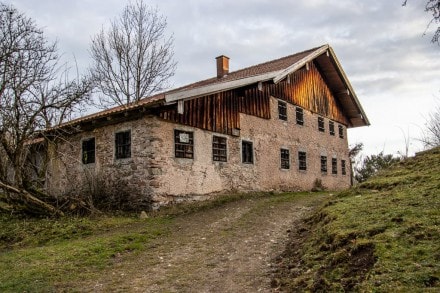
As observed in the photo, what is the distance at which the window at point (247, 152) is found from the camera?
15509 mm

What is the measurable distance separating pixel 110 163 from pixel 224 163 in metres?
4.15

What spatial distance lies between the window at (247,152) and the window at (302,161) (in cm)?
388

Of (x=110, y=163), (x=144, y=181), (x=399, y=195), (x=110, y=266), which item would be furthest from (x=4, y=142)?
(x=399, y=195)

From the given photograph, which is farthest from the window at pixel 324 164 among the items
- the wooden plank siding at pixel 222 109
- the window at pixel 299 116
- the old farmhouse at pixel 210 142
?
the wooden plank siding at pixel 222 109

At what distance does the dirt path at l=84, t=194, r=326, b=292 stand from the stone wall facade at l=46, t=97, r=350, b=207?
5.88 feet

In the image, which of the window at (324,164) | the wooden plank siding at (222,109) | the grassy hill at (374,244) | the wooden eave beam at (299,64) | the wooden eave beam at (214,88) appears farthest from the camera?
the window at (324,164)

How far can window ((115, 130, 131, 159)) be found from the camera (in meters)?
12.8

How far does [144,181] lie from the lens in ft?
39.6

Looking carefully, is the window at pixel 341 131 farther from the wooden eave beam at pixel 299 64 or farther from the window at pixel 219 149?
the window at pixel 219 149

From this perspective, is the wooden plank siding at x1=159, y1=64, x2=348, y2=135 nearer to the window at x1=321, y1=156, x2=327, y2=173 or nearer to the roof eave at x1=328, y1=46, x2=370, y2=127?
the roof eave at x1=328, y1=46, x2=370, y2=127

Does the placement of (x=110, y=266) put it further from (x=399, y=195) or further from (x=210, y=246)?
(x=399, y=195)

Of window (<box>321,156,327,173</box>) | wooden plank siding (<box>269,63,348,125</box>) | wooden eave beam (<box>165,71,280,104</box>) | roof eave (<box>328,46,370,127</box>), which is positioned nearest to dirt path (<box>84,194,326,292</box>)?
wooden eave beam (<box>165,71,280,104</box>)

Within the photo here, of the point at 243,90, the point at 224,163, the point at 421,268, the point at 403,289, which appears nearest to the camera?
the point at 403,289

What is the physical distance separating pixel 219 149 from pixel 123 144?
3563 mm
